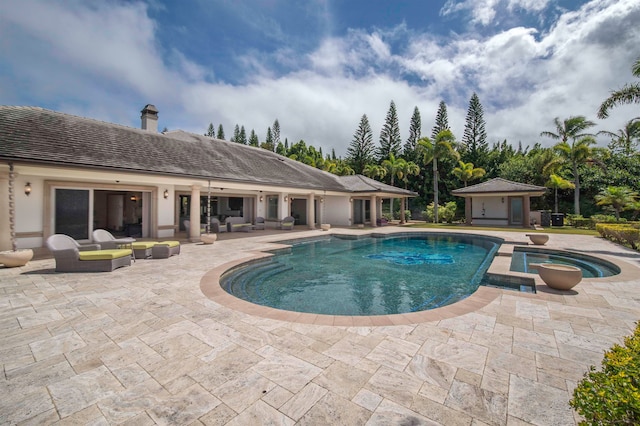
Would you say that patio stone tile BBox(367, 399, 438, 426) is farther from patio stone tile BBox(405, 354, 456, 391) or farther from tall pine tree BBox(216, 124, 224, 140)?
tall pine tree BBox(216, 124, 224, 140)

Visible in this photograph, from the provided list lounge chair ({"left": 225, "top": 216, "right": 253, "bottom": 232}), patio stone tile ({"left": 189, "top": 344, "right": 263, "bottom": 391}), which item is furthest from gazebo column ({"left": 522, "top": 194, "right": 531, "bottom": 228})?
patio stone tile ({"left": 189, "top": 344, "right": 263, "bottom": 391})

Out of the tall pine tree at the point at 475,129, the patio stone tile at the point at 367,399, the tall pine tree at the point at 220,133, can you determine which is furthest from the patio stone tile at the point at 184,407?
the tall pine tree at the point at 220,133

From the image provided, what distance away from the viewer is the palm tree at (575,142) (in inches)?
916

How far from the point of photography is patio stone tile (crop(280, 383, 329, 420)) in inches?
95.2

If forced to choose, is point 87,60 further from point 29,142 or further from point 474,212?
point 474,212

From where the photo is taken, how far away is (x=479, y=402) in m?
2.54

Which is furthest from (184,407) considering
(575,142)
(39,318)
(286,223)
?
(575,142)

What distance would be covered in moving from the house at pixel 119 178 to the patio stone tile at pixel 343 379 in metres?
10.4

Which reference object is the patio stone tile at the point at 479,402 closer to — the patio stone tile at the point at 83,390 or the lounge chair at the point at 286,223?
the patio stone tile at the point at 83,390

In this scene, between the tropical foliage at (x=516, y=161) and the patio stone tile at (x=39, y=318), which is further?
the tropical foliage at (x=516, y=161)

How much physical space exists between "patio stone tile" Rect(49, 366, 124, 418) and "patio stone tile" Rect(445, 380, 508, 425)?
10.7 ft

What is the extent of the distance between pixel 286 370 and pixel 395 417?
124 centimetres

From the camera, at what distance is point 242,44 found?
12938 mm

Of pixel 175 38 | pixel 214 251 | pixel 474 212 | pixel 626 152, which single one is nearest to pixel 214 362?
pixel 214 251
